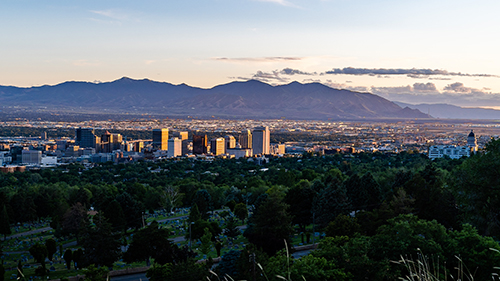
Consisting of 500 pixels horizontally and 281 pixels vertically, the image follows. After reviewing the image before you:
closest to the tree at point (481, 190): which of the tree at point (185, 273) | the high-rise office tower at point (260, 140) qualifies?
the tree at point (185, 273)

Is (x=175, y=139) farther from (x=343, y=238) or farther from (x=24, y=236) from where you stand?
(x=343, y=238)

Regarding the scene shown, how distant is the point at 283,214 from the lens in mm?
22688

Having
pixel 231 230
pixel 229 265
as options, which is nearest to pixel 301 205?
pixel 231 230

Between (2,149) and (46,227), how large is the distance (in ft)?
284

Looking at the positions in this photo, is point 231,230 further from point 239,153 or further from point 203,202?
point 239,153

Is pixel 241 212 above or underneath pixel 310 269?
underneath

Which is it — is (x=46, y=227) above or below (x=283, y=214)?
below

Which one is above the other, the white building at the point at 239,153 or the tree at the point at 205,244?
the tree at the point at 205,244

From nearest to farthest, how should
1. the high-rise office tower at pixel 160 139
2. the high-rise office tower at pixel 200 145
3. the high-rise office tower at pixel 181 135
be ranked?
the high-rise office tower at pixel 200 145, the high-rise office tower at pixel 181 135, the high-rise office tower at pixel 160 139

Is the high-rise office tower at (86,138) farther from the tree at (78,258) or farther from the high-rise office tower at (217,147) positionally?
the tree at (78,258)

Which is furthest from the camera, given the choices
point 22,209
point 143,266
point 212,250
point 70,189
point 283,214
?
point 70,189

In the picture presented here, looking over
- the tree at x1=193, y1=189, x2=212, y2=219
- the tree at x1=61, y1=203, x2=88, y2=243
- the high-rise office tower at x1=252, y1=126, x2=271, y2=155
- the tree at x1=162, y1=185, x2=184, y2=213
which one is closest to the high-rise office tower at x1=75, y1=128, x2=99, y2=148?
the high-rise office tower at x1=252, y1=126, x2=271, y2=155

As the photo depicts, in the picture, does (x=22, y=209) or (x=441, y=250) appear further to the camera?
(x=22, y=209)

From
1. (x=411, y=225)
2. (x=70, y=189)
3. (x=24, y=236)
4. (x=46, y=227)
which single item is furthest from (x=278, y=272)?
(x=70, y=189)
